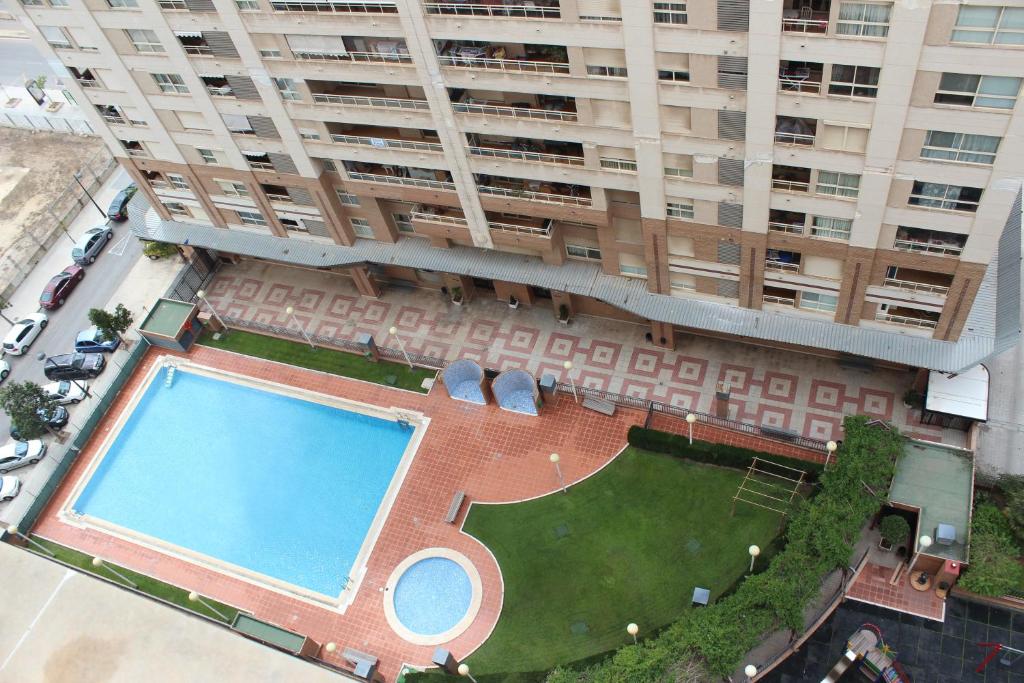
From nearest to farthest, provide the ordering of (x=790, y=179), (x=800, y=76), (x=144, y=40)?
(x=800, y=76)
(x=790, y=179)
(x=144, y=40)

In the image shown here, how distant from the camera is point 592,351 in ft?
174

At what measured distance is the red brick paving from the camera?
1791 inches

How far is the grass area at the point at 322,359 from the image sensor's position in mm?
54625

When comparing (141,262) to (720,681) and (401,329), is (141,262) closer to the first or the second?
(401,329)

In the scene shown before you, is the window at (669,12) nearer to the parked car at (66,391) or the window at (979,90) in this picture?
the window at (979,90)

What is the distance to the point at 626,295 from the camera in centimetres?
4947

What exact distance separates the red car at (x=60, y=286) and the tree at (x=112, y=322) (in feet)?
17.0

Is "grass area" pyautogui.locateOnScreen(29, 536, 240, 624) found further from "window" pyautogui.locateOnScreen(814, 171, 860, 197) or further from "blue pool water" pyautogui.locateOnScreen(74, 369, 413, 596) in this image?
"window" pyautogui.locateOnScreen(814, 171, 860, 197)

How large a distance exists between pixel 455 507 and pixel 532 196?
1827 centimetres

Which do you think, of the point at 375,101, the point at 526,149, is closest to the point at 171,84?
the point at 375,101

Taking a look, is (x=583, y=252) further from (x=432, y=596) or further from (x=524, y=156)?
(x=432, y=596)

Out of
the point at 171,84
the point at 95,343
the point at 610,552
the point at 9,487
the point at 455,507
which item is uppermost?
the point at 171,84

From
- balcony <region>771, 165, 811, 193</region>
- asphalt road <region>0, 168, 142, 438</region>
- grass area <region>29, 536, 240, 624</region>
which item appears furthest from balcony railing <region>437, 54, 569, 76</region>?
asphalt road <region>0, 168, 142, 438</region>

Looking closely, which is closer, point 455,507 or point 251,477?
point 455,507
